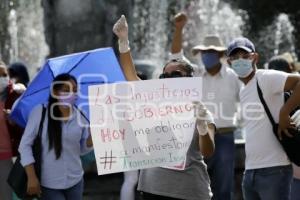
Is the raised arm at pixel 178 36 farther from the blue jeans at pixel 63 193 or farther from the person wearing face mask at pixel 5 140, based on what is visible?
the blue jeans at pixel 63 193

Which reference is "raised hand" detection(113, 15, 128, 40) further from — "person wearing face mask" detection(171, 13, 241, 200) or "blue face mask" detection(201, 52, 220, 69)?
"blue face mask" detection(201, 52, 220, 69)

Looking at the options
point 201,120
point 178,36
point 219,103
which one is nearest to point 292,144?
point 201,120

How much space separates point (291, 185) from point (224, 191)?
144 cm

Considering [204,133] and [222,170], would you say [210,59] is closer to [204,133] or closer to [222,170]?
[222,170]

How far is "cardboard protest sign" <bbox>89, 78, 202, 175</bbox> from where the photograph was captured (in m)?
5.57

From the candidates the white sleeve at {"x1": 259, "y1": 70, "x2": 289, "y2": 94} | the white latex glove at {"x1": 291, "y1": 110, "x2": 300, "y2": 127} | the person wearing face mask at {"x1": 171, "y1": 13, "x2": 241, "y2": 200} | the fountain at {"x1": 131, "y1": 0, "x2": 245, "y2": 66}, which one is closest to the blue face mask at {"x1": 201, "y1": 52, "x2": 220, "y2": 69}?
the person wearing face mask at {"x1": 171, "y1": 13, "x2": 241, "y2": 200}

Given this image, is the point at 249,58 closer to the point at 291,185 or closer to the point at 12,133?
the point at 291,185

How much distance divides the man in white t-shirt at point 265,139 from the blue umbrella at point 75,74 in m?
1.24

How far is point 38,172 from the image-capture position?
6410mm

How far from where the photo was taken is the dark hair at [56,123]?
6.45m

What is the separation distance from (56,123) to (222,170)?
209cm

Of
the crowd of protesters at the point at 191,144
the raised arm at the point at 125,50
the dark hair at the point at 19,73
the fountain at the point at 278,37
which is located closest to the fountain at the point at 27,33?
the fountain at the point at 278,37

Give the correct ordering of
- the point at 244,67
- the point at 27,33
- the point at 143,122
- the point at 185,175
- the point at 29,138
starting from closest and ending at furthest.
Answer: the point at 185,175 < the point at 143,122 < the point at 244,67 < the point at 29,138 < the point at 27,33

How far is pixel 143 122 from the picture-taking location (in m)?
5.68
